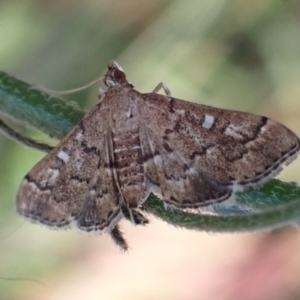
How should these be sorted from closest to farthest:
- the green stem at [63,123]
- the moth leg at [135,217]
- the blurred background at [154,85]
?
the green stem at [63,123] < the moth leg at [135,217] < the blurred background at [154,85]

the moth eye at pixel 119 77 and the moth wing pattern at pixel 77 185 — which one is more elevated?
the moth eye at pixel 119 77

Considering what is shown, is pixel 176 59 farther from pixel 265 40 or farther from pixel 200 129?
pixel 200 129

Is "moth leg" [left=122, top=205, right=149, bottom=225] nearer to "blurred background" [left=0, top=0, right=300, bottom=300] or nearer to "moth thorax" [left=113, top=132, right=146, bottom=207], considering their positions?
"moth thorax" [left=113, top=132, right=146, bottom=207]

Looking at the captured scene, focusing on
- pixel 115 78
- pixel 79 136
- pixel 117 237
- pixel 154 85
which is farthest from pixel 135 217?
pixel 154 85

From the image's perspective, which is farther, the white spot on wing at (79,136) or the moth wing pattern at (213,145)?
the white spot on wing at (79,136)

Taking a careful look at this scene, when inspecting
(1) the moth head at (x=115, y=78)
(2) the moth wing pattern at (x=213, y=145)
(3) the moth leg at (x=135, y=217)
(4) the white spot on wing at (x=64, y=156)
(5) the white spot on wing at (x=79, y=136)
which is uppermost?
(1) the moth head at (x=115, y=78)

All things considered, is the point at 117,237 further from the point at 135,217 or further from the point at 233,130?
the point at 233,130

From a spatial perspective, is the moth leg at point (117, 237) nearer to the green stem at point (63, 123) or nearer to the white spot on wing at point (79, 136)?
the green stem at point (63, 123)

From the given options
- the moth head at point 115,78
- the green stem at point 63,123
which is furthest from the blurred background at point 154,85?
the green stem at point 63,123
